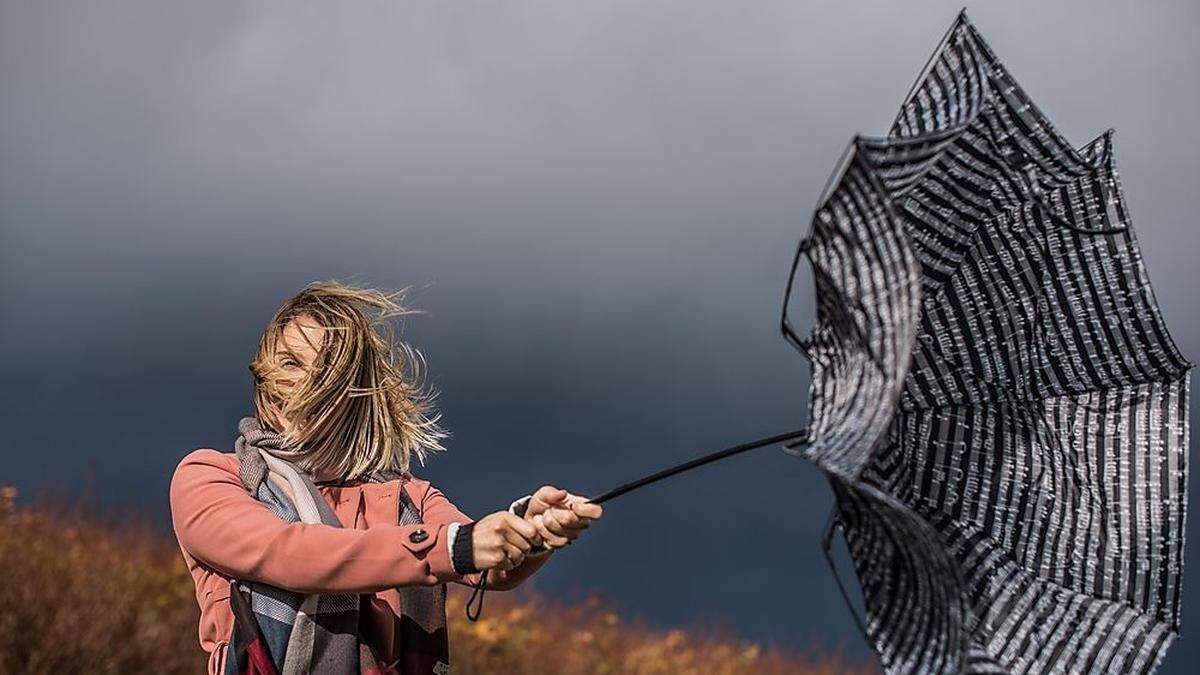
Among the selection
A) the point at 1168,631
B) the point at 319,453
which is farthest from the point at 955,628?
the point at 319,453

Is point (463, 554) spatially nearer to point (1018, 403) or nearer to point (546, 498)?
point (546, 498)

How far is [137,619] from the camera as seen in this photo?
539cm

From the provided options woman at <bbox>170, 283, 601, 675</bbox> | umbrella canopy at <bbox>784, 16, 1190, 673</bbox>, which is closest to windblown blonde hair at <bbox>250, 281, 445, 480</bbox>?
woman at <bbox>170, 283, 601, 675</bbox>

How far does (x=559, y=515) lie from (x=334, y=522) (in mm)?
470

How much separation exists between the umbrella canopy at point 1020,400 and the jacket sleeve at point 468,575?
661 millimetres

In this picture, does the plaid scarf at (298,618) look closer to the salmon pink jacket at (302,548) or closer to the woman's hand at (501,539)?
the salmon pink jacket at (302,548)

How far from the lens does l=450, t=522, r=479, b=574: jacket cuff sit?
2201 millimetres

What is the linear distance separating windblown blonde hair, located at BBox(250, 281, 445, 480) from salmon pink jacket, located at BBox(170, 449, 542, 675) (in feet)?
0.26

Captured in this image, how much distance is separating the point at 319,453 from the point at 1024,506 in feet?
4.30

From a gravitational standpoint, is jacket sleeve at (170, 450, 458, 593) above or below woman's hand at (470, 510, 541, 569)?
above

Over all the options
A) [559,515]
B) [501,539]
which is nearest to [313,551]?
[501,539]

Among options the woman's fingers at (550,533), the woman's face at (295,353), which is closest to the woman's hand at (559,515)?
the woman's fingers at (550,533)

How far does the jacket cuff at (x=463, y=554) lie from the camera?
220 centimetres

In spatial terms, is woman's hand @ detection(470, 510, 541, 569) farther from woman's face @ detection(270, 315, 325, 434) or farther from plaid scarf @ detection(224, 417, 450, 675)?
woman's face @ detection(270, 315, 325, 434)
